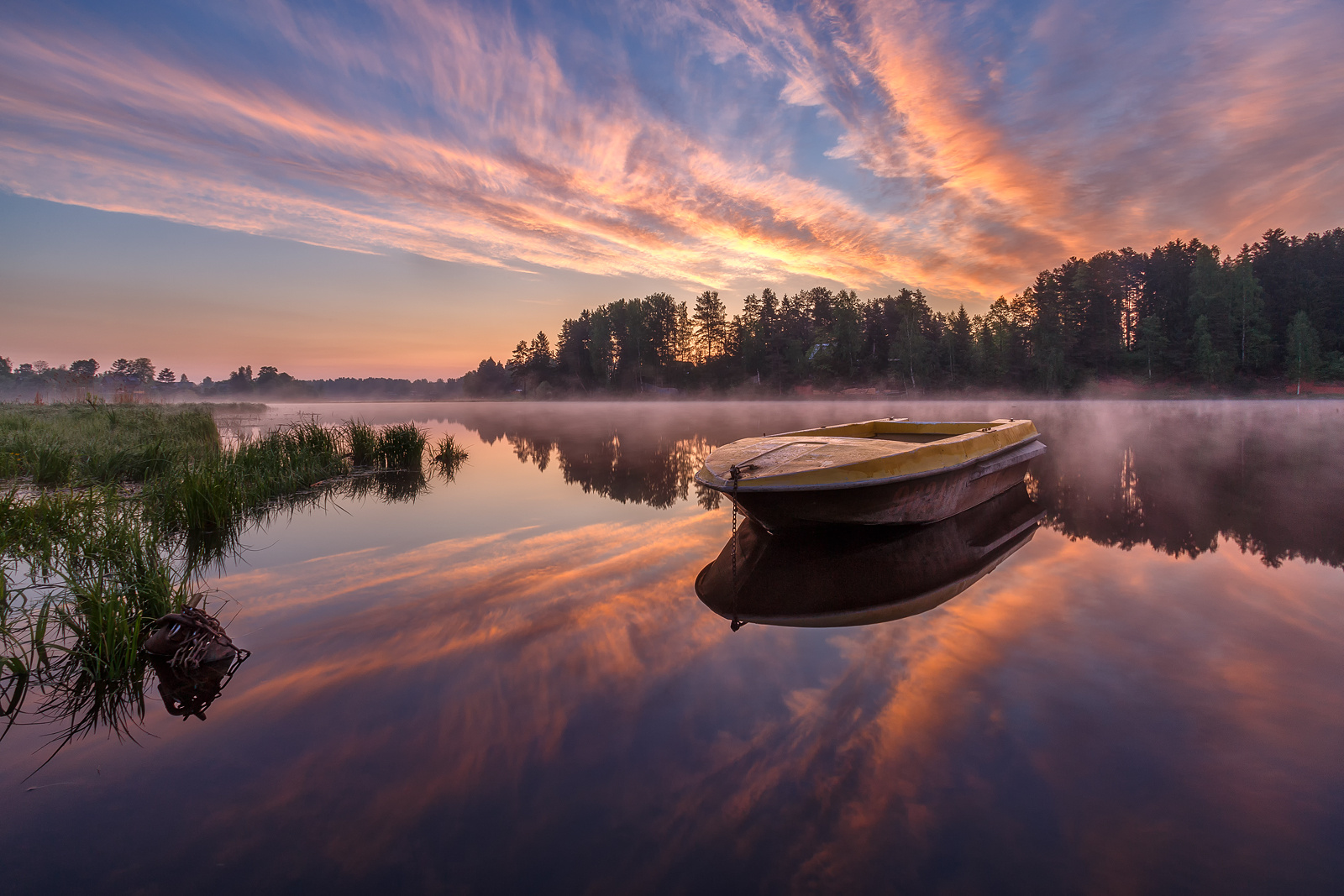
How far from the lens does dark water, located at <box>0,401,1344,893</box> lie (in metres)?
2.54

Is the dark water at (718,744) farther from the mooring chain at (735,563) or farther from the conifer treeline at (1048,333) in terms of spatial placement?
the conifer treeline at (1048,333)

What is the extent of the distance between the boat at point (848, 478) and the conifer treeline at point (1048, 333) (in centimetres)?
6442

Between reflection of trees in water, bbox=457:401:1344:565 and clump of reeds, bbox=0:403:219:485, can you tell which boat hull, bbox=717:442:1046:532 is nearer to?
reflection of trees in water, bbox=457:401:1344:565

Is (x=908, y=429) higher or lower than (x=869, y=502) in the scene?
higher

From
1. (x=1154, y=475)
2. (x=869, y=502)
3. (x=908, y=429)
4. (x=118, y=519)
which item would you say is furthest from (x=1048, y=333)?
(x=118, y=519)

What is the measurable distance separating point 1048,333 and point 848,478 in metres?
70.8

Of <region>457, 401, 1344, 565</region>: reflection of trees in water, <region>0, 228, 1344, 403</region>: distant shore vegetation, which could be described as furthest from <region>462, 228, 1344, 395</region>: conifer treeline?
<region>457, 401, 1344, 565</region>: reflection of trees in water

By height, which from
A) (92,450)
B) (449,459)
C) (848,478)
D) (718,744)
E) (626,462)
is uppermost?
(92,450)

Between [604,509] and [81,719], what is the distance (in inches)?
286

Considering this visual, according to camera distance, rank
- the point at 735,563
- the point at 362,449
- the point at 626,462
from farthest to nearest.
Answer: the point at 626,462
the point at 362,449
the point at 735,563

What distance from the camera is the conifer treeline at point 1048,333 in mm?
55969

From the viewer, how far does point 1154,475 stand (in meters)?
13.3

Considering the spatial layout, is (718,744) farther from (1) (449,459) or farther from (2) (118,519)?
(1) (449,459)

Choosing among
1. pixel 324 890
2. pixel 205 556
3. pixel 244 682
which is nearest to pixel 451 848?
pixel 324 890
